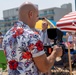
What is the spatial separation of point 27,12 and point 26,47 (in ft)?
0.96

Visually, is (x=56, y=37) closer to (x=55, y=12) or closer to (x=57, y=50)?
(x=57, y=50)

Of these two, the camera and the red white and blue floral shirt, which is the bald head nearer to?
the red white and blue floral shirt

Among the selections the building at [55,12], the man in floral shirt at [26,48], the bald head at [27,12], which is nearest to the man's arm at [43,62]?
the man in floral shirt at [26,48]

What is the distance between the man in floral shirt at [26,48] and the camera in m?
2.00

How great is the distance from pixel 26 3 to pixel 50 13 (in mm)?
75935

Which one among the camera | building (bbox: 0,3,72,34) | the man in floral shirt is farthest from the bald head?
building (bbox: 0,3,72,34)

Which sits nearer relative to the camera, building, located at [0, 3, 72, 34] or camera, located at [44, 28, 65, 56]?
camera, located at [44, 28, 65, 56]

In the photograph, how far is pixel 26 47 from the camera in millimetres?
2002

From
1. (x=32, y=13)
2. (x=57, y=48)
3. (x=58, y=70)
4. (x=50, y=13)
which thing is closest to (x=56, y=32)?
(x=57, y=48)

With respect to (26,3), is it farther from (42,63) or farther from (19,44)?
(42,63)

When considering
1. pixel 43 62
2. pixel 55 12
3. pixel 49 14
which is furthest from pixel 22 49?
pixel 55 12

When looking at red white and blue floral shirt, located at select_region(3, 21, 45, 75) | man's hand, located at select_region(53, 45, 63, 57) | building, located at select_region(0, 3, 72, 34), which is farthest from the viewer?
building, located at select_region(0, 3, 72, 34)

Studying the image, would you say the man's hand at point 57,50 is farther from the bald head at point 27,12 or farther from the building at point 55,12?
the building at point 55,12

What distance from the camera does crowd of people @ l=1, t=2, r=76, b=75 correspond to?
78.7 inches
